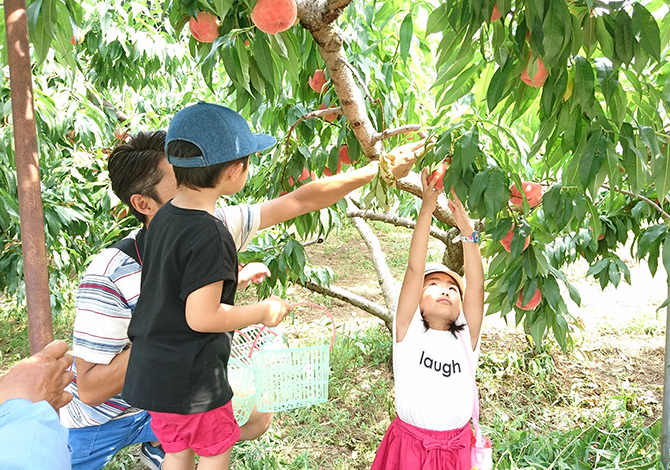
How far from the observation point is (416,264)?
1890 mm

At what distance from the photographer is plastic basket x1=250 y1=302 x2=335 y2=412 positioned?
6.02ft

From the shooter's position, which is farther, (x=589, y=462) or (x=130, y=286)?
(x=589, y=462)

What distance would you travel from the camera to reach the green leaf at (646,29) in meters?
1.05

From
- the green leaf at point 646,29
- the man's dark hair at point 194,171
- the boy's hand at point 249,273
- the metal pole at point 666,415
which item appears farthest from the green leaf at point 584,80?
the metal pole at point 666,415

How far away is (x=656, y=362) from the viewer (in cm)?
390

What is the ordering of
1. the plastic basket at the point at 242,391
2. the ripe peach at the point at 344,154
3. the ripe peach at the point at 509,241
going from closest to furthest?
the ripe peach at the point at 509,241 < the plastic basket at the point at 242,391 < the ripe peach at the point at 344,154

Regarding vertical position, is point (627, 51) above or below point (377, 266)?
above

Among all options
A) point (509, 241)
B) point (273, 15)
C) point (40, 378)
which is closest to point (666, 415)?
point (509, 241)

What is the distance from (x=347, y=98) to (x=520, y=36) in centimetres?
64

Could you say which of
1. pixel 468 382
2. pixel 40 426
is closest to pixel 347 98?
pixel 468 382

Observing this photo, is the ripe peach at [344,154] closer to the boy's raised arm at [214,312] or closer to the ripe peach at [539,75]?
the boy's raised arm at [214,312]

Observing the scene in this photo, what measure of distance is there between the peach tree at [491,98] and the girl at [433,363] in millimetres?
107

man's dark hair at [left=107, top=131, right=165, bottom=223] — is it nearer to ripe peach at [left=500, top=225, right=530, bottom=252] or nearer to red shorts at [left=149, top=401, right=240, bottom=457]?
red shorts at [left=149, top=401, right=240, bottom=457]

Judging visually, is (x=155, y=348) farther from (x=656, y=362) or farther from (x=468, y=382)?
(x=656, y=362)
